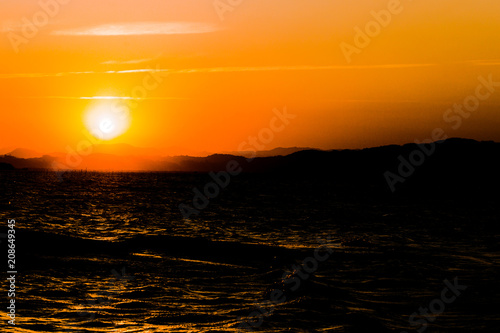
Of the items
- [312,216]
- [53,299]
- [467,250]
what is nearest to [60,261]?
[53,299]

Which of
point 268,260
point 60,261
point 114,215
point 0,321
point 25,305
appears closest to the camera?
point 0,321

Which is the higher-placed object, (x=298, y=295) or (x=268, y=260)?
(x=268, y=260)

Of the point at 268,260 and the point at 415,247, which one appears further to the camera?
the point at 415,247

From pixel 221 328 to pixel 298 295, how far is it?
5.34 metres

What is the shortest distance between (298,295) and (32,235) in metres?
22.5

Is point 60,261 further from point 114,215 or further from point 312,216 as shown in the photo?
point 312,216

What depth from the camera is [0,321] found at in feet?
52.1

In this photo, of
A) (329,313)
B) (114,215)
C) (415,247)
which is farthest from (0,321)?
(114,215)

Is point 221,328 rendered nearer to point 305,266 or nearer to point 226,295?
point 226,295

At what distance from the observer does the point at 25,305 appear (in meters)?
18.2

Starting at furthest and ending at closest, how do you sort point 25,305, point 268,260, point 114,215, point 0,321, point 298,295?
point 114,215
point 268,260
point 298,295
point 25,305
point 0,321

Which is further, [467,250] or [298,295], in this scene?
[467,250]

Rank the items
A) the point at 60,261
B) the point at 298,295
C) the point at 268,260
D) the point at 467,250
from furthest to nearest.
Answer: the point at 467,250
the point at 268,260
the point at 60,261
the point at 298,295

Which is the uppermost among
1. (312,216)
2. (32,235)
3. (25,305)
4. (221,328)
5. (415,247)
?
(312,216)
